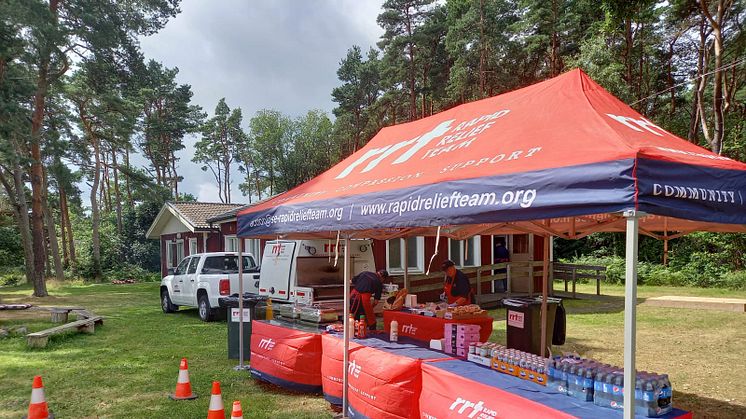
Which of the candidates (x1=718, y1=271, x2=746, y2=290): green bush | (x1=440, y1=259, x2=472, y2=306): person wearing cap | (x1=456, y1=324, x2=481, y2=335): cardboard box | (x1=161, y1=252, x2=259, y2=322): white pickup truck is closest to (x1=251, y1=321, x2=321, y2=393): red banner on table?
(x1=456, y1=324, x2=481, y2=335): cardboard box

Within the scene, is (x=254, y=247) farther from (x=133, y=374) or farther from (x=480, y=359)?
(x=480, y=359)

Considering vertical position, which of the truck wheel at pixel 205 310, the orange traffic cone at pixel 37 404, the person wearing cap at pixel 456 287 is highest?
the person wearing cap at pixel 456 287

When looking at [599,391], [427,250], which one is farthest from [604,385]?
Result: [427,250]

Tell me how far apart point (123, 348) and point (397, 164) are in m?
7.44

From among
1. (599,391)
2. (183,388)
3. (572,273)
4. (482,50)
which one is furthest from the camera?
(482,50)

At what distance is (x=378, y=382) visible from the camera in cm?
495

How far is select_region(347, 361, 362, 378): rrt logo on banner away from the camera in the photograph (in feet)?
17.5

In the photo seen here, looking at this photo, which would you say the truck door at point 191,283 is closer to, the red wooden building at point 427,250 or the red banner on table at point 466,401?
the red wooden building at point 427,250

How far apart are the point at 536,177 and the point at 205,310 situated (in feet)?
37.9

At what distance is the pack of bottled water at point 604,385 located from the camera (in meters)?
3.30

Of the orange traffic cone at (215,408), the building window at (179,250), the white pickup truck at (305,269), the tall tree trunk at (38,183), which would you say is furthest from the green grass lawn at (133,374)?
the building window at (179,250)

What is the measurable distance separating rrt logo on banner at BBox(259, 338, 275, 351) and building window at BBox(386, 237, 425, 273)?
9.14 metres

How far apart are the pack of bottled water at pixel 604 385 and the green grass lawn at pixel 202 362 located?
2.85 meters

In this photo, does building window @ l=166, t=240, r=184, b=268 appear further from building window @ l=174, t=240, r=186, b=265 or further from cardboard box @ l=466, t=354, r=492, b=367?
cardboard box @ l=466, t=354, r=492, b=367
